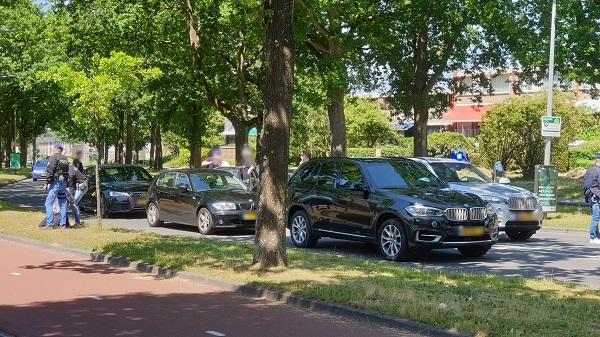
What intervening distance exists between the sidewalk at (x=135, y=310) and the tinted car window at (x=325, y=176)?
4.64 m

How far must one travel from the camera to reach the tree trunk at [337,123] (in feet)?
85.5

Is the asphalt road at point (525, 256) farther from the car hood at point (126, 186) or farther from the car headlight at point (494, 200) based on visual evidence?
the car hood at point (126, 186)

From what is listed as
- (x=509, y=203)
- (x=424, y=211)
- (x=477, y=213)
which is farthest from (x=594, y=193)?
(x=424, y=211)

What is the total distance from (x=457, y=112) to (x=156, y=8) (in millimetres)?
44732

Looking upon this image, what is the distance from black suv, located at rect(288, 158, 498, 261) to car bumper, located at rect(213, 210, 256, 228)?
2.08m

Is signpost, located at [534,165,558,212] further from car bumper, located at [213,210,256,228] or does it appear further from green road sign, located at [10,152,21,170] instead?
green road sign, located at [10,152,21,170]

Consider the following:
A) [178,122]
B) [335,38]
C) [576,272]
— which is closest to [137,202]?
[335,38]

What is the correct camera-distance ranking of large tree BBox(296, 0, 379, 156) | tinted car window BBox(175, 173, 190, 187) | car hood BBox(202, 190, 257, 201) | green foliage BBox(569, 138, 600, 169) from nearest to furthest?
car hood BBox(202, 190, 257, 201), tinted car window BBox(175, 173, 190, 187), large tree BBox(296, 0, 379, 156), green foliage BBox(569, 138, 600, 169)

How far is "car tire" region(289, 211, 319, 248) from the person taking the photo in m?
14.7

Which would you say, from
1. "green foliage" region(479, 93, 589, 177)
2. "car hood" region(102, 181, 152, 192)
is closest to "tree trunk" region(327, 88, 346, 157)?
"car hood" region(102, 181, 152, 192)

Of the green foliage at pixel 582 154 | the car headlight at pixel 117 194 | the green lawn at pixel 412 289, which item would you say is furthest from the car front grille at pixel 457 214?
the green foliage at pixel 582 154

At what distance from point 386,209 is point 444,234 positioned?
1.10m

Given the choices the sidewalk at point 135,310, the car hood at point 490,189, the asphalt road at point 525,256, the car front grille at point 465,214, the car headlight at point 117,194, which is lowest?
the sidewalk at point 135,310

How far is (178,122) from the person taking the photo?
3816 cm
